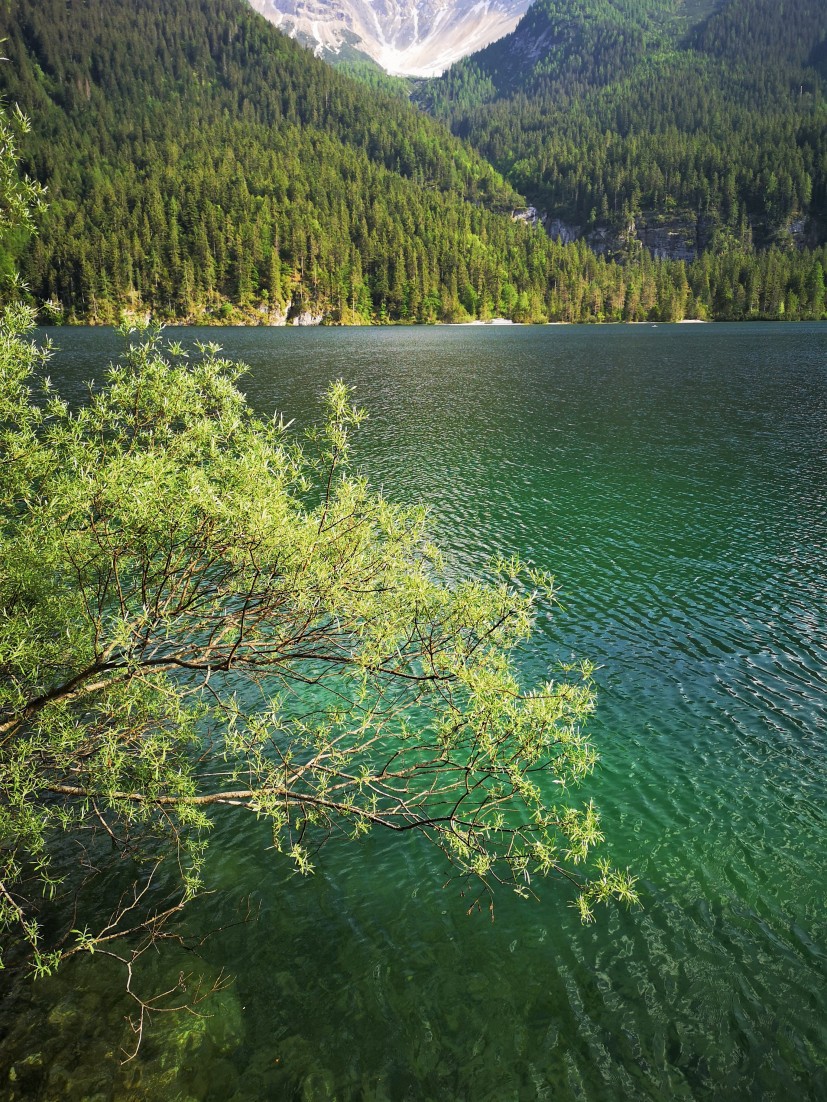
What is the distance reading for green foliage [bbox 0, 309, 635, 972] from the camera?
8.37m

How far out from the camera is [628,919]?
10070 mm

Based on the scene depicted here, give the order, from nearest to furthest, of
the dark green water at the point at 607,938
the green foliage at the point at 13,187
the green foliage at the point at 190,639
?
the dark green water at the point at 607,938, the green foliage at the point at 190,639, the green foliage at the point at 13,187

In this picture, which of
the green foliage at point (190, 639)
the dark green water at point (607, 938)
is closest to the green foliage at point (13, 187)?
the green foliage at point (190, 639)

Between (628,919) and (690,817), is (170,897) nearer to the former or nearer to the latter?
(628,919)

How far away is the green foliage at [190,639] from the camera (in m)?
8.37

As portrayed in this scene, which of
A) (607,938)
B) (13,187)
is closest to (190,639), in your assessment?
(13,187)

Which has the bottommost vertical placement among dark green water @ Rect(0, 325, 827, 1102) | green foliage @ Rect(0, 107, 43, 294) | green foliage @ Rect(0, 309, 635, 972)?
dark green water @ Rect(0, 325, 827, 1102)

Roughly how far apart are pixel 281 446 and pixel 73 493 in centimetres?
424

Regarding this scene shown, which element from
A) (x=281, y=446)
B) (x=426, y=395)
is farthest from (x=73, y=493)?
(x=426, y=395)

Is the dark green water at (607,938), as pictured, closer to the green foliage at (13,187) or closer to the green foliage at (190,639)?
the green foliage at (190,639)

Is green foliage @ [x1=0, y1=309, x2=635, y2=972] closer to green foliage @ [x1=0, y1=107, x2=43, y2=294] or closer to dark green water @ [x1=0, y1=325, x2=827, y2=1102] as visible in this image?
dark green water @ [x1=0, y1=325, x2=827, y2=1102]

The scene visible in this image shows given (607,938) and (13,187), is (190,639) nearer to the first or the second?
(13,187)

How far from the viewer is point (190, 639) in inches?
511

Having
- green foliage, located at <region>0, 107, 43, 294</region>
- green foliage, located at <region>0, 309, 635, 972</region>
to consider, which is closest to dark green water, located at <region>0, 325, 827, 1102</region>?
green foliage, located at <region>0, 309, 635, 972</region>
